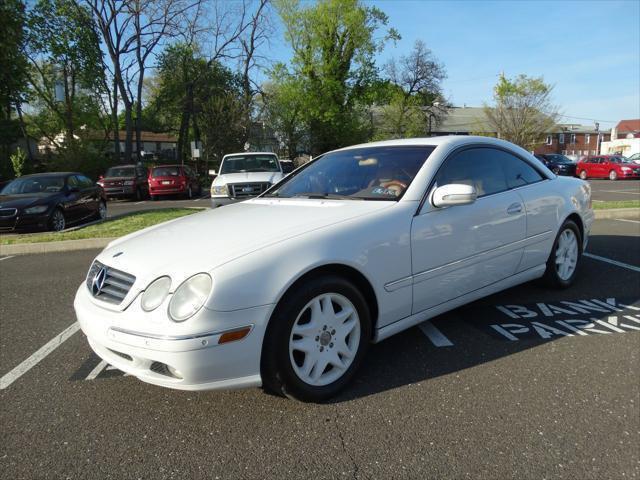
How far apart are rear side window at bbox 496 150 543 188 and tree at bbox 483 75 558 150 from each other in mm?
40121

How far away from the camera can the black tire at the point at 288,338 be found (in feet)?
7.95

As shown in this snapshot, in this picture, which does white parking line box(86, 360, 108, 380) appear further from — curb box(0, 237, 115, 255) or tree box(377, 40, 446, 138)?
tree box(377, 40, 446, 138)

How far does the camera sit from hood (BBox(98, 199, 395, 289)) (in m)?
2.42

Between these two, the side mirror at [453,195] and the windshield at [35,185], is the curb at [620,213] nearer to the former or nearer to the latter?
the side mirror at [453,195]

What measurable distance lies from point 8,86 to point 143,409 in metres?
32.7

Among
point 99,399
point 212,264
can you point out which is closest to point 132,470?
point 99,399

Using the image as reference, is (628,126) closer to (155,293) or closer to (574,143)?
(574,143)

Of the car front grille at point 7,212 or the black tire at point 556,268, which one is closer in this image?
the black tire at point 556,268

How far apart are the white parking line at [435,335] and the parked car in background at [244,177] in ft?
23.5

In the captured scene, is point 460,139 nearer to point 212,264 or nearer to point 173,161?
point 212,264

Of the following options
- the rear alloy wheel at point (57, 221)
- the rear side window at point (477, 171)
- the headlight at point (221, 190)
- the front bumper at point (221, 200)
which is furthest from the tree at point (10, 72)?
the rear side window at point (477, 171)

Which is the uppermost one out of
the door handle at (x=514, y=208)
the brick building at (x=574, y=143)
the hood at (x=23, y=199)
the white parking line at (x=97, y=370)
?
the brick building at (x=574, y=143)

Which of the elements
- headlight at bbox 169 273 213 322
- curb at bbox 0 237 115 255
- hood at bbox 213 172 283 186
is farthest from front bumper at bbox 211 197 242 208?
headlight at bbox 169 273 213 322

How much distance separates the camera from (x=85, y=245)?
26.1 feet
